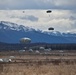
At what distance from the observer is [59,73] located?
1923 inches

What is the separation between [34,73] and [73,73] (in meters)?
4.91

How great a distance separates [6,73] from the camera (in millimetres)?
48562

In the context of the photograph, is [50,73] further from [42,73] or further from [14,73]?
[14,73]

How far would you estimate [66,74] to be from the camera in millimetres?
47844

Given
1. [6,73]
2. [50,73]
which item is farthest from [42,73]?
[6,73]

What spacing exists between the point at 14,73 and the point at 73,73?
7.39 metres

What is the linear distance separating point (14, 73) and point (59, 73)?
5.62 metres

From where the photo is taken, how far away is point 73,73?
161 ft

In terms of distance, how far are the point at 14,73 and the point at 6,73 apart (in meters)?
1.01

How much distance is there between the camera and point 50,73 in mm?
48750

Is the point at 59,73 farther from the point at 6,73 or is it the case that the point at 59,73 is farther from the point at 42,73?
the point at 6,73

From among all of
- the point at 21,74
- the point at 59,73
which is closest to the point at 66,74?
the point at 59,73

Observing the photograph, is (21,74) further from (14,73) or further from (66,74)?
(66,74)

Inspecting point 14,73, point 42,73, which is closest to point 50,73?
point 42,73
